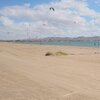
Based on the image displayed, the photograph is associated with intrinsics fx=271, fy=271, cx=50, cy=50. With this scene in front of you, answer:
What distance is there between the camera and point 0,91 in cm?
923

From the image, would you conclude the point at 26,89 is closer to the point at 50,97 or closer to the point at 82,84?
the point at 50,97

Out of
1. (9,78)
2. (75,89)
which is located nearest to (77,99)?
(75,89)

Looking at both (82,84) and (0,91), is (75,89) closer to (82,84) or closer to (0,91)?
(82,84)

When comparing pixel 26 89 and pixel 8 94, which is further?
pixel 26 89

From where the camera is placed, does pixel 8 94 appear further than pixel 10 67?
No

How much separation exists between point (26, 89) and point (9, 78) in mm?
2256

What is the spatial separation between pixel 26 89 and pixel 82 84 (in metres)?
2.41

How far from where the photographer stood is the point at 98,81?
11383 mm

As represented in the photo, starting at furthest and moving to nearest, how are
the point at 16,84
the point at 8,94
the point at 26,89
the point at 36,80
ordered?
the point at 36,80
the point at 16,84
the point at 26,89
the point at 8,94

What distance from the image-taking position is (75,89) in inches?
375

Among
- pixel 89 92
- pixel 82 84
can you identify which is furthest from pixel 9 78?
pixel 89 92

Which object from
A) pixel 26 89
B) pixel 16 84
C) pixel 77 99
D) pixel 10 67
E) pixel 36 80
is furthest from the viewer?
pixel 10 67

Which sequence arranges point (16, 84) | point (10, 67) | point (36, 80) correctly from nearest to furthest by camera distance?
point (16, 84)
point (36, 80)
point (10, 67)

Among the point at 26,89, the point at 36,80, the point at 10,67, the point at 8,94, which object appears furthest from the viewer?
the point at 10,67
